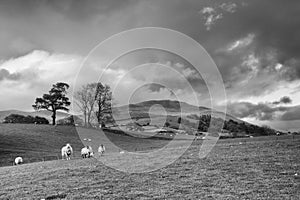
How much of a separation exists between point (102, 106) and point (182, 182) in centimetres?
8578

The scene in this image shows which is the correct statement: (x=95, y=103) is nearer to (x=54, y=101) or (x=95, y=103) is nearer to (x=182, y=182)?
(x=54, y=101)

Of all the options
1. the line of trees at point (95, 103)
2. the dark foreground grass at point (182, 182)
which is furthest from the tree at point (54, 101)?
the dark foreground grass at point (182, 182)

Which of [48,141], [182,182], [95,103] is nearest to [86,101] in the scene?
[95,103]

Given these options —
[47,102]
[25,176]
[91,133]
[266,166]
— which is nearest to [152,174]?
[266,166]

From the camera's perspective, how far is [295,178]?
1866cm

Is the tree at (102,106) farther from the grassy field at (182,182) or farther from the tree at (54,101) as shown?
the grassy field at (182,182)

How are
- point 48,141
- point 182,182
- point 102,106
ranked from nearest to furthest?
point 182,182
point 48,141
point 102,106

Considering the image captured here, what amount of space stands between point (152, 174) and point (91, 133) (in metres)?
69.4

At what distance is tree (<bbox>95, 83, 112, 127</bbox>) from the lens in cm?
10281

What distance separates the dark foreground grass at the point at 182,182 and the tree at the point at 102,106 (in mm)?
77915

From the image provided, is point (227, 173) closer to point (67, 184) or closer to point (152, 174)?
point (152, 174)

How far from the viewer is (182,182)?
19.0m

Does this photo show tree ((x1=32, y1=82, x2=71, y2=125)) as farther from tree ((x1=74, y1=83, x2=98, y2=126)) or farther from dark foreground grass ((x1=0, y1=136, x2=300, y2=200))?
dark foreground grass ((x1=0, y1=136, x2=300, y2=200))

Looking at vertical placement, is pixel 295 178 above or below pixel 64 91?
below
